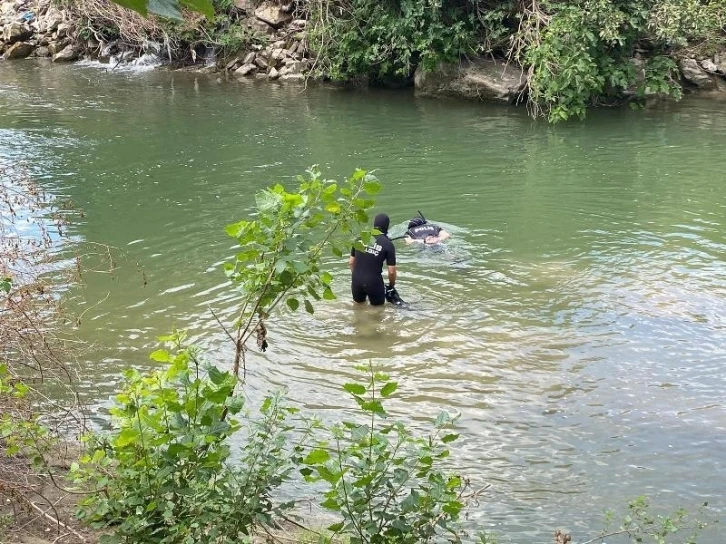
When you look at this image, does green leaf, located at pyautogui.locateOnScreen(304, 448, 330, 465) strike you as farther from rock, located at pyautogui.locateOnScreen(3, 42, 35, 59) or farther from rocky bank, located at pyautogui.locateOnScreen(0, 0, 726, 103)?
rock, located at pyautogui.locateOnScreen(3, 42, 35, 59)

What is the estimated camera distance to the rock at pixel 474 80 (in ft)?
73.5

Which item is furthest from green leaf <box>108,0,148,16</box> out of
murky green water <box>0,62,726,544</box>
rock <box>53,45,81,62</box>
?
rock <box>53,45,81,62</box>

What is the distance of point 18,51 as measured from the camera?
30.8 meters

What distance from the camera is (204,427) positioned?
3932mm

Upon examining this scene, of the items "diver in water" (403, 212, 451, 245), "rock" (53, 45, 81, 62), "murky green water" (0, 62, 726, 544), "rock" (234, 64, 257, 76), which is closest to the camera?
"murky green water" (0, 62, 726, 544)

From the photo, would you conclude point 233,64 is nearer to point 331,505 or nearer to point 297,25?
point 297,25

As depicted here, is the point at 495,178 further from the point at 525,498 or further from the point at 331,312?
the point at 525,498

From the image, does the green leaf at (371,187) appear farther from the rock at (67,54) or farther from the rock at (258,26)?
the rock at (67,54)

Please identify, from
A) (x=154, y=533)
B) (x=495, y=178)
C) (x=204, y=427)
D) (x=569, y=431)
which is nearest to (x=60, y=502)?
(x=154, y=533)

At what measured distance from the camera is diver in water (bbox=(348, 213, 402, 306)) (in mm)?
9852

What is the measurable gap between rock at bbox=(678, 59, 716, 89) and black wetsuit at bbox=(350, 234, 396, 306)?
16.3 m

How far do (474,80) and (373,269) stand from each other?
14.3 m

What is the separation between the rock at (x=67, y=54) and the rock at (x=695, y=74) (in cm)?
2120

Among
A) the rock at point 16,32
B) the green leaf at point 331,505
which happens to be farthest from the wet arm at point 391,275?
the rock at point 16,32
